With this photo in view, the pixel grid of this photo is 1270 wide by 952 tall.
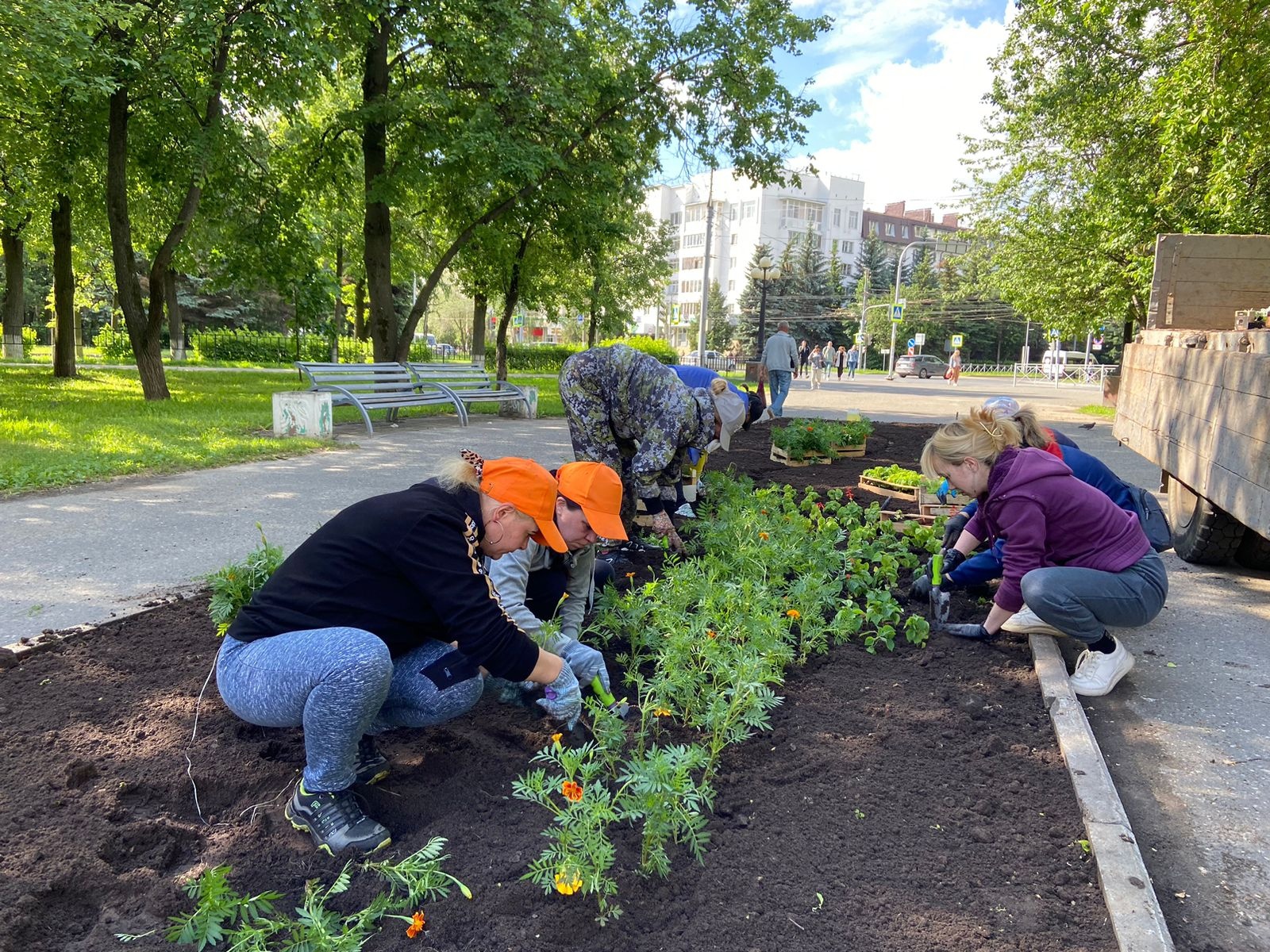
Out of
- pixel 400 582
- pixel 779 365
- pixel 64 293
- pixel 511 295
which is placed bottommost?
pixel 400 582

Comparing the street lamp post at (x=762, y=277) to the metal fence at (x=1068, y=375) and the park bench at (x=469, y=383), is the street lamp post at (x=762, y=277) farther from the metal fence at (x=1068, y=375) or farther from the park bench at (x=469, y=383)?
the metal fence at (x=1068, y=375)

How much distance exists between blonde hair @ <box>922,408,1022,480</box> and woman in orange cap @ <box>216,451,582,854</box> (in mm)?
2106

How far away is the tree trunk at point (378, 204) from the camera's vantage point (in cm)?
1362

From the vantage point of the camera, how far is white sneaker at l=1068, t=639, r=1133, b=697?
3604 mm

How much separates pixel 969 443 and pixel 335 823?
2989mm

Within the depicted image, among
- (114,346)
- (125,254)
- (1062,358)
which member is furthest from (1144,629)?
(1062,358)

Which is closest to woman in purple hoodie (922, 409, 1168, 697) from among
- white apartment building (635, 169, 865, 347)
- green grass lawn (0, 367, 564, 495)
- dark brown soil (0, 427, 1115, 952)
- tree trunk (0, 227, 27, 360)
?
dark brown soil (0, 427, 1115, 952)

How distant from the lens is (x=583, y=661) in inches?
118

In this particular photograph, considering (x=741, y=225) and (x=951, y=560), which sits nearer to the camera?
(x=951, y=560)

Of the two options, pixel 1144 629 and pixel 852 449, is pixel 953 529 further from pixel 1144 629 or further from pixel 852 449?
pixel 852 449

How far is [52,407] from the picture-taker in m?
11.8

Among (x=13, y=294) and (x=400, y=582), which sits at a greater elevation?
(x=13, y=294)

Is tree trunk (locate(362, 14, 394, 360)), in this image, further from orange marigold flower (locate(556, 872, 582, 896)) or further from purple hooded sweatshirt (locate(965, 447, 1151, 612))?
orange marigold flower (locate(556, 872, 582, 896))

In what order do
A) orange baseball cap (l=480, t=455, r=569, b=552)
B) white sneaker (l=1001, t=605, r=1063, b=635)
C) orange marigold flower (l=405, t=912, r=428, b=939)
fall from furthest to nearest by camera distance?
1. white sneaker (l=1001, t=605, r=1063, b=635)
2. orange baseball cap (l=480, t=455, r=569, b=552)
3. orange marigold flower (l=405, t=912, r=428, b=939)
